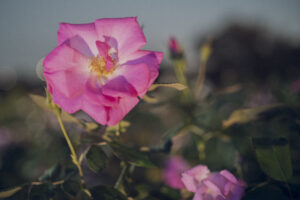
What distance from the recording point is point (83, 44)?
44cm

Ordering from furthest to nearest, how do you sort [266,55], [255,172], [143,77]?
[266,55]
[255,172]
[143,77]

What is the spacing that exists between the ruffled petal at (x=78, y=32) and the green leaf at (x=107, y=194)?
245 millimetres

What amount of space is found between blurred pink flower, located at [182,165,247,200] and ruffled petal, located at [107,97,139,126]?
14cm

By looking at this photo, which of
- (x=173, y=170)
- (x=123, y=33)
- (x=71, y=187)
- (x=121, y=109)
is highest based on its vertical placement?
(x=123, y=33)

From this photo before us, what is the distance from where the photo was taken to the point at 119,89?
1.25 ft

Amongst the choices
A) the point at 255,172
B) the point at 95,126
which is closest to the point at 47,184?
the point at 95,126

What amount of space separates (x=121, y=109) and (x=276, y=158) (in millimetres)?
256

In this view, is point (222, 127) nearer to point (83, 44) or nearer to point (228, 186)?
point (228, 186)

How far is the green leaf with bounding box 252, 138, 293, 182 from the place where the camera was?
392 mm

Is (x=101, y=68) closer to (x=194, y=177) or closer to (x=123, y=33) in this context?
(x=123, y=33)

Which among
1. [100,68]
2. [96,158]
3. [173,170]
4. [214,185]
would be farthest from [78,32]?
[173,170]

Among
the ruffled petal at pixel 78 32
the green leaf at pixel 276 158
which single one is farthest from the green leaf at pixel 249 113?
the ruffled petal at pixel 78 32

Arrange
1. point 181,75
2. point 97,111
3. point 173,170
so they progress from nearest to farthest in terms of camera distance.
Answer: point 97,111 < point 181,75 < point 173,170

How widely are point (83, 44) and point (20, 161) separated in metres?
0.64
